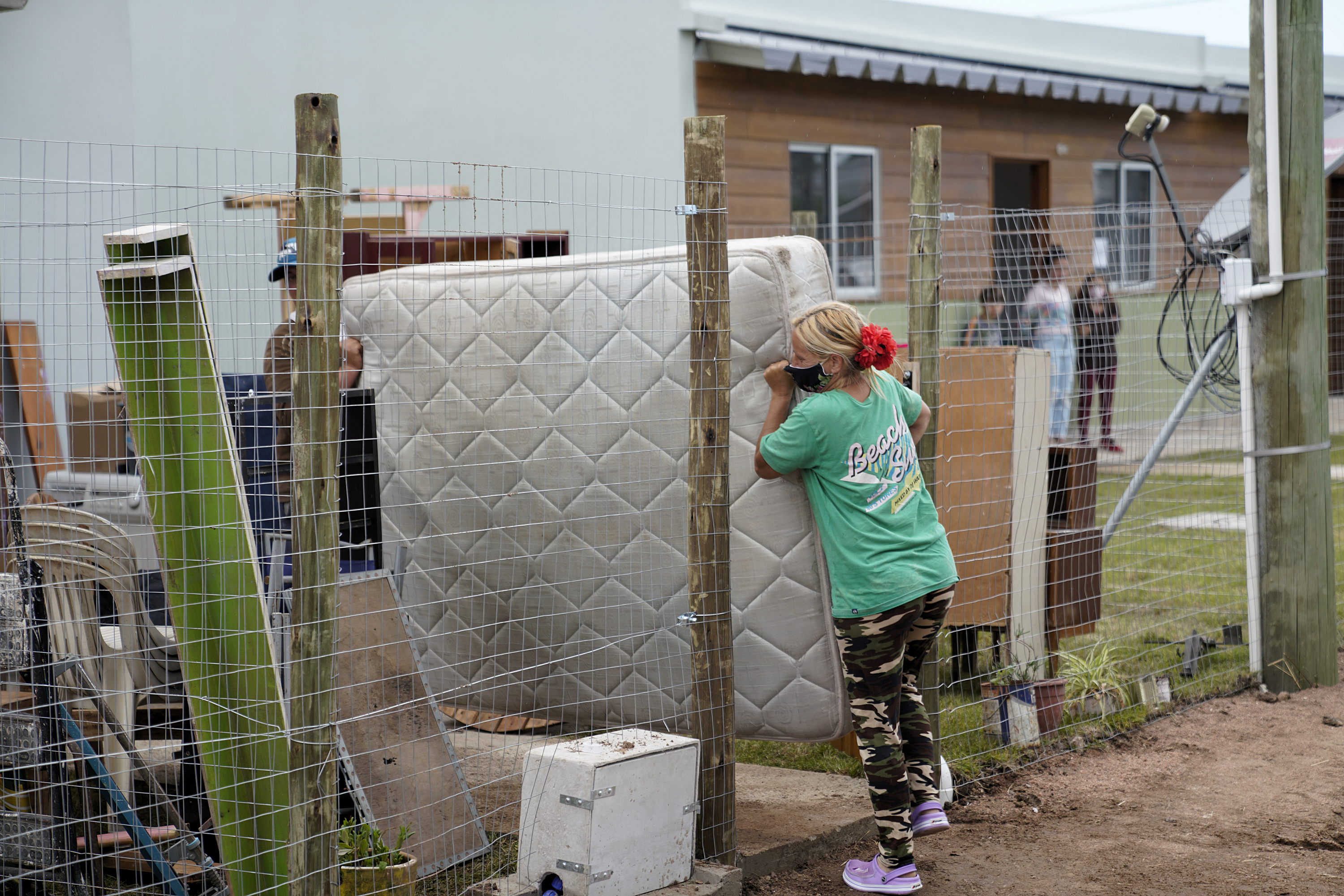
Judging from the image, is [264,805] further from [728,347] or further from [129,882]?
[728,347]

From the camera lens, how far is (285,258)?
3473 millimetres

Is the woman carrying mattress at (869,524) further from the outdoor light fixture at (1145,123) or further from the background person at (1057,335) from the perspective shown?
the outdoor light fixture at (1145,123)

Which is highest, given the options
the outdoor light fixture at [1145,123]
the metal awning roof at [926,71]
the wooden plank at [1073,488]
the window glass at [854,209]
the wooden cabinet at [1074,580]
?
the metal awning roof at [926,71]

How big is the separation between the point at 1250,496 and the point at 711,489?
294cm

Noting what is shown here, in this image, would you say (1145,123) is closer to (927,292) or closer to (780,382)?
(927,292)

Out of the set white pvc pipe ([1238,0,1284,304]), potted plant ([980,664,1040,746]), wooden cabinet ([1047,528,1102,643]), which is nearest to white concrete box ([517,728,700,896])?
potted plant ([980,664,1040,746])

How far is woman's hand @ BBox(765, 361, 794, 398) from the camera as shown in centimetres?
344

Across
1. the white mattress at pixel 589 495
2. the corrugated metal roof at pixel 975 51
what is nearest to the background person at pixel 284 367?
the white mattress at pixel 589 495

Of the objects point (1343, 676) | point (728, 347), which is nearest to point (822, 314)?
point (728, 347)

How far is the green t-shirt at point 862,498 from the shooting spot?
3291mm

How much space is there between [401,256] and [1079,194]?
889 centimetres

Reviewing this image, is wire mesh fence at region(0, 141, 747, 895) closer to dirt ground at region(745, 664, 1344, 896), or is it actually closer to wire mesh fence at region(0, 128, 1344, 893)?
wire mesh fence at region(0, 128, 1344, 893)

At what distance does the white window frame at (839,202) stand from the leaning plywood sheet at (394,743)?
23.3 ft

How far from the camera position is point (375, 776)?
3562mm
